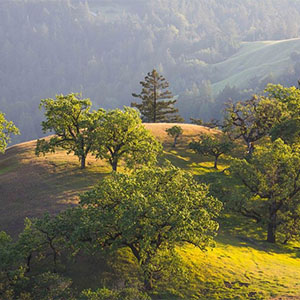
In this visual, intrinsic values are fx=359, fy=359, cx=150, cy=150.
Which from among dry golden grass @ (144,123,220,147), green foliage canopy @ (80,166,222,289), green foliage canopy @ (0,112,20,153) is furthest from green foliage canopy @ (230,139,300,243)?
dry golden grass @ (144,123,220,147)

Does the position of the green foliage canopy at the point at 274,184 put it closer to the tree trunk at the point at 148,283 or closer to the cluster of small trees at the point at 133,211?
the cluster of small trees at the point at 133,211

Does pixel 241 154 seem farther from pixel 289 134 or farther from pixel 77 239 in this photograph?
pixel 77 239

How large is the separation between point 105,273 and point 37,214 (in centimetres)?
1435

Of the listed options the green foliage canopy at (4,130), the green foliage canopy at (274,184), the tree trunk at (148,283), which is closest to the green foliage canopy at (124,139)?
the green foliage canopy at (274,184)

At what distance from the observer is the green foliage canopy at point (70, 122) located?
5347cm

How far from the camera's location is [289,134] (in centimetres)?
6175

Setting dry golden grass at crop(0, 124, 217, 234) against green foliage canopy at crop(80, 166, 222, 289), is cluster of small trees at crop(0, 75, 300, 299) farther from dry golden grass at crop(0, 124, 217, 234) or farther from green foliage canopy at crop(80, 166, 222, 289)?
dry golden grass at crop(0, 124, 217, 234)

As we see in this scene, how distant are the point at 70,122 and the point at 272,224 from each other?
32855 millimetres

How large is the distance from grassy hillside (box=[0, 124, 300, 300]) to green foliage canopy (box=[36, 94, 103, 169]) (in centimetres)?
452

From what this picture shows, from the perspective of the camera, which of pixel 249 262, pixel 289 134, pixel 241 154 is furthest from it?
pixel 241 154

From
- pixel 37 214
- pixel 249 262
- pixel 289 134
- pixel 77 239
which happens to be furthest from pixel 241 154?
pixel 77 239

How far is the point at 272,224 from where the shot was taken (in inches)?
1742

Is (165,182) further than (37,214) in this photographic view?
No

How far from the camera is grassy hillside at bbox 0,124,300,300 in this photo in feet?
104
